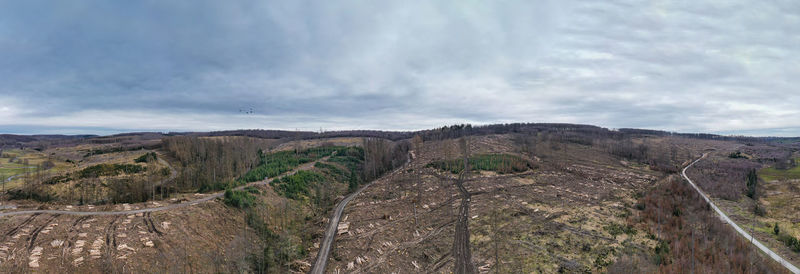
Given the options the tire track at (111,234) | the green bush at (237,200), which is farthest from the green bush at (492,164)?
the tire track at (111,234)

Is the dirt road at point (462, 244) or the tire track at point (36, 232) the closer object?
the tire track at point (36, 232)

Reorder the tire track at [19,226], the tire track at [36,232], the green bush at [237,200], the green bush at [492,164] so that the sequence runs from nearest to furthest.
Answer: the tire track at [36,232]
the tire track at [19,226]
the green bush at [237,200]
the green bush at [492,164]

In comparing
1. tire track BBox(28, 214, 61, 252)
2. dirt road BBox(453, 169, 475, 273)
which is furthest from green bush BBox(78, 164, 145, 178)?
dirt road BBox(453, 169, 475, 273)

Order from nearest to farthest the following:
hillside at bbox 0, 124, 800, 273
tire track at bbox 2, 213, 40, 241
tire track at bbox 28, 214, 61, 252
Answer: tire track at bbox 28, 214, 61, 252, tire track at bbox 2, 213, 40, 241, hillside at bbox 0, 124, 800, 273

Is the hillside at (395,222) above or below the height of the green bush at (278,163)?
below

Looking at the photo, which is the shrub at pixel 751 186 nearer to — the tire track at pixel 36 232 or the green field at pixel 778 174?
the green field at pixel 778 174

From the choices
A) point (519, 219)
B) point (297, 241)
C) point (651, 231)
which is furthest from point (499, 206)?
point (297, 241)

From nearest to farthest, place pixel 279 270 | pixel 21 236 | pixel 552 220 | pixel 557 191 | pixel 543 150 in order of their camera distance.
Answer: pixel 21 236 → pixel 279 270 → pixel 552 220 → pixel 557 191 → pixel 543 150

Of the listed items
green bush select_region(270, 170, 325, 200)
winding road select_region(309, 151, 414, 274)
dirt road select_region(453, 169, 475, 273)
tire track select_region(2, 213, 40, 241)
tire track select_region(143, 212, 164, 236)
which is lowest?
winding road select_region(309, 151, 414, 274)

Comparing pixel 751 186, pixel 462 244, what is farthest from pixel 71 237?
pixel 751 186

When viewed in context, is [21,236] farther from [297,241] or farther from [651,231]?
[651,231]

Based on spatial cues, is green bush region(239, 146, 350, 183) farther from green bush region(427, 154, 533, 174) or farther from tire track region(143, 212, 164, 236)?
green bush region(427, 154, 533, 174)
